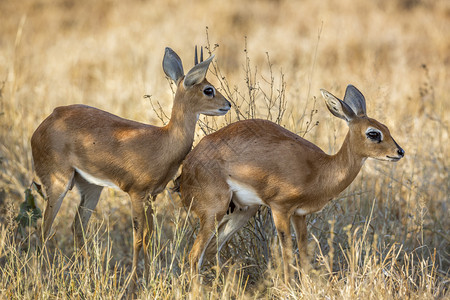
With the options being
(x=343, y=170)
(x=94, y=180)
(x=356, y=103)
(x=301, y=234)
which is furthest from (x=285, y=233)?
(x=94, y=180)

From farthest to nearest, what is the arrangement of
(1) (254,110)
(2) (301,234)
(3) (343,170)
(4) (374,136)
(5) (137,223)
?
1. (1) (254,110)
2. (5) (137,223)
3. (2) (301,234)
4. (3) (343,170)
5. (4) (374,136)

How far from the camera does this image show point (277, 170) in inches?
182

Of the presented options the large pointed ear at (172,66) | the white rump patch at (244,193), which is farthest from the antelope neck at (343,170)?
the large pointed ear at (172,66)

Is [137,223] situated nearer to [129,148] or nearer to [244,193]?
[129,148]

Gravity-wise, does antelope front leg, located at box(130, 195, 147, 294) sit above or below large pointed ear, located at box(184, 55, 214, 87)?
below

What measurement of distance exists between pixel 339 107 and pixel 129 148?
1.46 metres

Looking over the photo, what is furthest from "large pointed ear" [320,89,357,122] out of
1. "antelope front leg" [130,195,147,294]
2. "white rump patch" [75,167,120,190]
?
"white rump patch" [75,167,120,190]

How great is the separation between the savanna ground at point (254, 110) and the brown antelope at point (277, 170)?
0.21m

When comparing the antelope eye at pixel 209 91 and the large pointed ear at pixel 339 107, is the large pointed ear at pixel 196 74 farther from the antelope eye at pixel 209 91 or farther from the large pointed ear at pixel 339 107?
the large pointed ear at pixel 339 107

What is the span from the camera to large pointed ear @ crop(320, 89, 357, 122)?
15.3ft

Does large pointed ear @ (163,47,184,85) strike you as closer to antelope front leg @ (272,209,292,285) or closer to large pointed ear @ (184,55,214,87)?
large pointed ear @ (184,55,214,87)

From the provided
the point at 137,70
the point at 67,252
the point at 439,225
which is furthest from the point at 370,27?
the point at 67,252

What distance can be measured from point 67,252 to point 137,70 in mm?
4784

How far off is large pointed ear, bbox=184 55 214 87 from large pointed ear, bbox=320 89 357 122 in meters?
0.81
